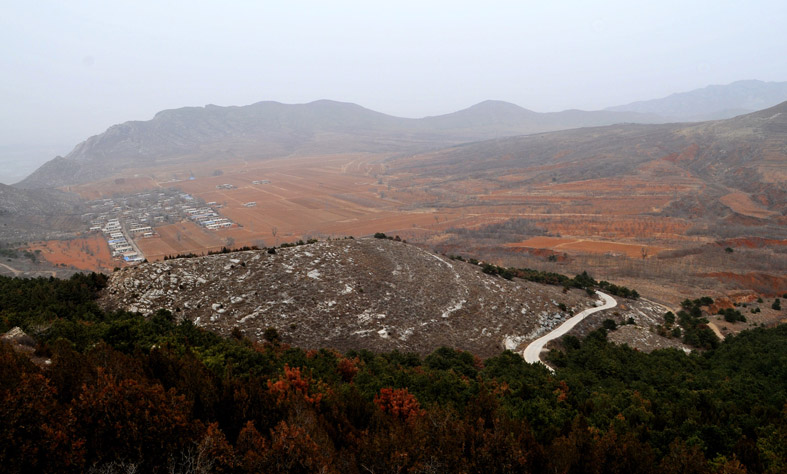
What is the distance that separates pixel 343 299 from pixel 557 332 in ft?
49.1

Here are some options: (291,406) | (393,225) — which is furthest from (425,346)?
(393,225)

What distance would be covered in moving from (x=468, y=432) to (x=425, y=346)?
50.1ft

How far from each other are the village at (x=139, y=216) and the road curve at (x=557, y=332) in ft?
188

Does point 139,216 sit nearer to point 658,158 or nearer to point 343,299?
point 343,299

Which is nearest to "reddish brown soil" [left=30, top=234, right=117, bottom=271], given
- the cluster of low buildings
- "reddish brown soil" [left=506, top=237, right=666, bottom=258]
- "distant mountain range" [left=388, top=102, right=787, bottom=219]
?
the cluster of low buildings

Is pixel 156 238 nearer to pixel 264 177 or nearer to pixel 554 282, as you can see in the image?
pixel 554 282

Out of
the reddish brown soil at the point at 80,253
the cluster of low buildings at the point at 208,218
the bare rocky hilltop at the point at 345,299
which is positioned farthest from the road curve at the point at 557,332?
the cluster of low buildings at the point at 208,218

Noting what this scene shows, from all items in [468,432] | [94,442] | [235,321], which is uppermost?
[94,442]

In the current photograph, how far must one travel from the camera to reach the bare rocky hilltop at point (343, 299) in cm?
2189

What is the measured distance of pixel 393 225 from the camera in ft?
277

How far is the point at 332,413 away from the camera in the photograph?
30.8 feet

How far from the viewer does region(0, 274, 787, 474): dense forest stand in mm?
6223

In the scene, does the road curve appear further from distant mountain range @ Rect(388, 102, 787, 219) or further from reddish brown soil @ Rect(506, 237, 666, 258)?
distant mountain range @ Rect(388, 102, 787, 219)

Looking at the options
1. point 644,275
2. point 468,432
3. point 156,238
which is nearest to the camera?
point 468,432
